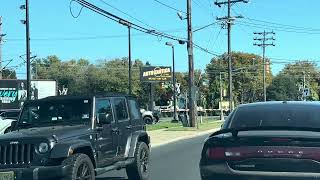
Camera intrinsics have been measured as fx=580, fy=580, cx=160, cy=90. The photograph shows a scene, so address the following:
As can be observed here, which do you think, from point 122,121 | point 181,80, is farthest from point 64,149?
point 181,80

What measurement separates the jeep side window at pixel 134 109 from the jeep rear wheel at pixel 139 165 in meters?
0.60

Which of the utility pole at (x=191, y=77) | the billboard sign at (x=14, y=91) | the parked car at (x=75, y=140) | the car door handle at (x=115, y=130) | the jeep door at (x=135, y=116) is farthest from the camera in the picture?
the billboard sign at (x=14, y=91)

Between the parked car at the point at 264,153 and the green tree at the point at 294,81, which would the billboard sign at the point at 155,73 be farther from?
the parked car at the point at 264,153

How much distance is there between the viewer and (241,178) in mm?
6961

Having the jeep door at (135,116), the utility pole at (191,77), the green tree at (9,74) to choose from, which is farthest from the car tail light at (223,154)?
the green tree at (9,74)

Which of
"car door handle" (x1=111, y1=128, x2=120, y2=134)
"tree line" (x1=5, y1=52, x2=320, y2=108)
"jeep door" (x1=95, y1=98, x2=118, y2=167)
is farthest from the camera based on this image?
"tree line" (x1=5, y1=52, x2=320, y2=108)

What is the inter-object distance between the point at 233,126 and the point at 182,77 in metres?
128

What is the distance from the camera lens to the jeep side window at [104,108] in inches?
412

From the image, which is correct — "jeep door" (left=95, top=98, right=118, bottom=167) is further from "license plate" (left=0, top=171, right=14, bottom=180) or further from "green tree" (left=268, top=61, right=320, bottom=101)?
"green tree" (left=268, top=61, right=320, bottom=101)

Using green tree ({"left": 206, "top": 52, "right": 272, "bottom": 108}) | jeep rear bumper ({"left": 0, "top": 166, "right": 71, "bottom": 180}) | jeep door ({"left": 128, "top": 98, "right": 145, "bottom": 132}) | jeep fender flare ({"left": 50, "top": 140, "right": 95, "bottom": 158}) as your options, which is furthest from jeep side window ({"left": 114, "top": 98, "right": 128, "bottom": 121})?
green tree ({"left": 206, "top": 52, "right": 272, "bottom": 108})

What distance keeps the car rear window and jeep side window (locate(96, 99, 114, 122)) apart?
9.86 feet

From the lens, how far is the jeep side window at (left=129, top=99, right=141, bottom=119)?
12137mm

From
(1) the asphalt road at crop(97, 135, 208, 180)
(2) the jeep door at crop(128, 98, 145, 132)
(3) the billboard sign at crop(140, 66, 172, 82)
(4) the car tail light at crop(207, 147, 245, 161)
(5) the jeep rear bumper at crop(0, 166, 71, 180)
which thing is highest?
(3) the billboard sign at crop(140, 66, 172, 82)

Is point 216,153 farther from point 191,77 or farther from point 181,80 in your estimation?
point 181,80
